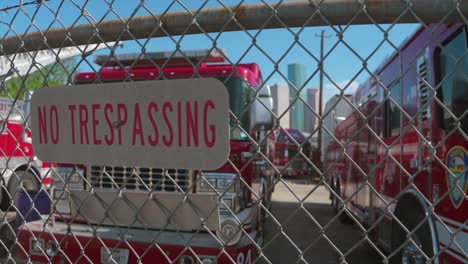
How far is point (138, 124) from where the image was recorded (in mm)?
1624

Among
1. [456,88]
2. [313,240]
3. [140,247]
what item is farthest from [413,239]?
[313,240]

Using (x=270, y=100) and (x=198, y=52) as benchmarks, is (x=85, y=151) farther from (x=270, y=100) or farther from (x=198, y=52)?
(x=270, y=100)

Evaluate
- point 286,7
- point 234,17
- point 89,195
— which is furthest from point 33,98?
point 286,7

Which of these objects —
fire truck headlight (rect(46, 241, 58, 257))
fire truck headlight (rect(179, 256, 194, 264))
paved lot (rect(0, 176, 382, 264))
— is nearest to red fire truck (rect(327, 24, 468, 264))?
paved lot (rect(0, 176, 382, 264))

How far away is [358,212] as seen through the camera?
6598 millimetres

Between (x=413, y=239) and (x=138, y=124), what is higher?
(x=138, y=124)

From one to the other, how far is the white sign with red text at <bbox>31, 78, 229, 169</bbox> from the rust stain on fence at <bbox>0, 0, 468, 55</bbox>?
0.27 meters

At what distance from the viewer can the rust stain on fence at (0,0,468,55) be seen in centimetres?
139

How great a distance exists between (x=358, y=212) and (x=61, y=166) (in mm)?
4562

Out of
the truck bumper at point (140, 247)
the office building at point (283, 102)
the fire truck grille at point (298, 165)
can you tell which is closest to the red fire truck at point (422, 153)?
the office building at point (283, 102)

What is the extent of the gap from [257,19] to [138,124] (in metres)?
0.62

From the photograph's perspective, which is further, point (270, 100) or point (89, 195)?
point (270, 100)

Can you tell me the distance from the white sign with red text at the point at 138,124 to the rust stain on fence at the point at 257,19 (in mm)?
271

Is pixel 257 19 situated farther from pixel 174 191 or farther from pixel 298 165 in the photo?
pixel 298 165
